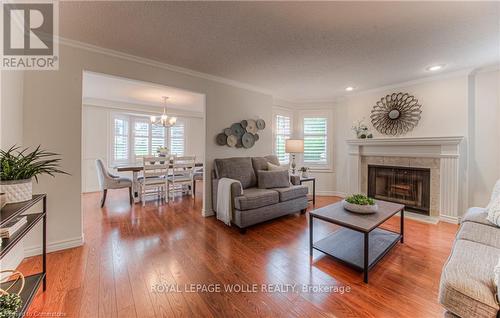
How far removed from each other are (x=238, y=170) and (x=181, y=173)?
186 cm

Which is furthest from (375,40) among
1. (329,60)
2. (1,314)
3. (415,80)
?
(1,314)

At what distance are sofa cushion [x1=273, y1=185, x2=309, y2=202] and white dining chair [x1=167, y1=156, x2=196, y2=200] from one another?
2.26 m

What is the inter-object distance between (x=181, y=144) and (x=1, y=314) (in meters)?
6.26

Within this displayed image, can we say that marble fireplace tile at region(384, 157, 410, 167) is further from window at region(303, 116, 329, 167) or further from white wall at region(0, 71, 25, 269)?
white wall at region(0, 71, 25, 269)

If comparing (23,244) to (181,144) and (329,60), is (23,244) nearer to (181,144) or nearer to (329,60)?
(329,60)

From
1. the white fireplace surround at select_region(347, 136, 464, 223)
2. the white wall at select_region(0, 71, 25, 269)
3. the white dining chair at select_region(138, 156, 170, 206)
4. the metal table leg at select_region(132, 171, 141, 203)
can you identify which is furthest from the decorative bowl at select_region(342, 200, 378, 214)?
the metal table leg at select_region(132, 171, 141, 203)

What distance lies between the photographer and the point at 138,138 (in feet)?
20.1

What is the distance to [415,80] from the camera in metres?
3.53

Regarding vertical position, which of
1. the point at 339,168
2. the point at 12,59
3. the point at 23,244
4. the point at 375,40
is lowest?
the point at 23,244

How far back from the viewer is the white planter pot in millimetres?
1265

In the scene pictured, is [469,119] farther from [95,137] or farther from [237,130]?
[95,137]

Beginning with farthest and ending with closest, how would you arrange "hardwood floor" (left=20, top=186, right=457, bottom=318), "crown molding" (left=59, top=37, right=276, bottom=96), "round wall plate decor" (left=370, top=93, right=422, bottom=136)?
1. "round wall plate decor" (left=370, top=93, right=422, bottom=136)
2. "crown molding" (left=59, top=37, right=276, bottom=96)
3. "hardwood floor" (left=20, top=186, right=457, bottom=318)

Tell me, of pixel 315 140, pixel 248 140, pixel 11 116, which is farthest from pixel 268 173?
pixel 11 116

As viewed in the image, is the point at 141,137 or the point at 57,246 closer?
the point at 57,246
